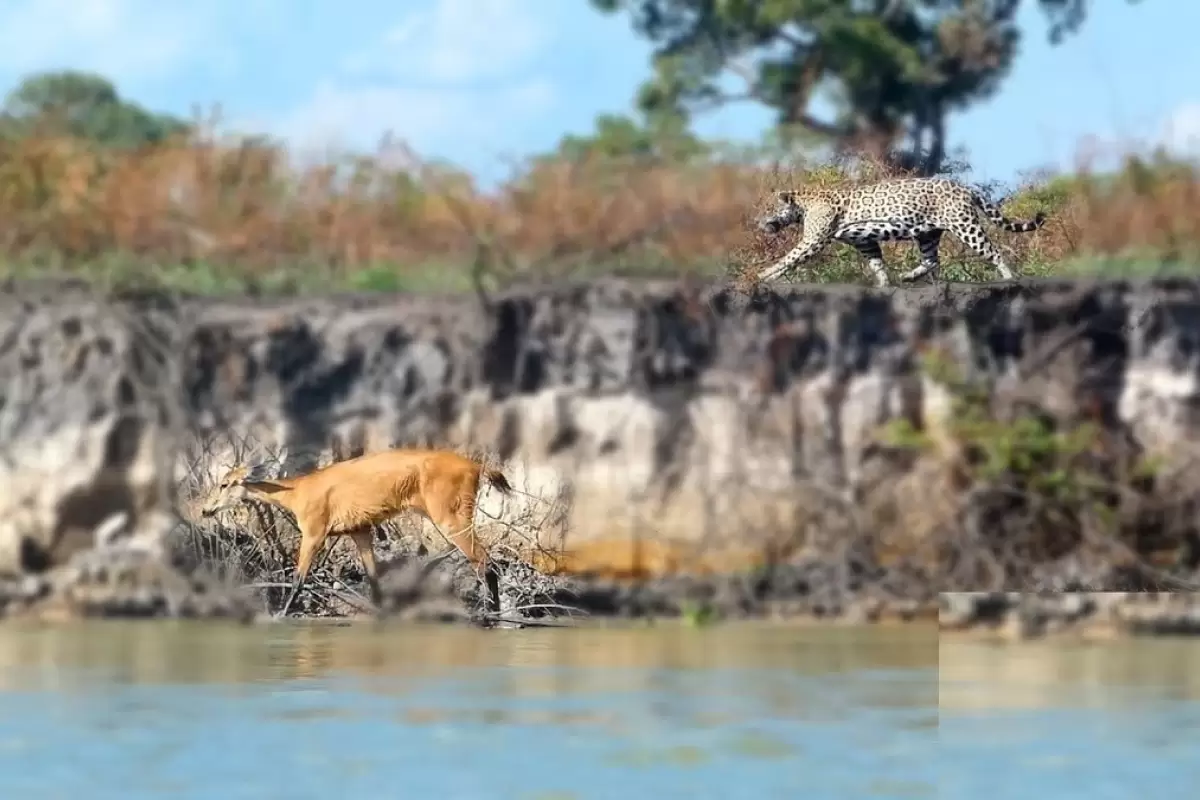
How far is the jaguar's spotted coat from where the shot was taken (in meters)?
12.1

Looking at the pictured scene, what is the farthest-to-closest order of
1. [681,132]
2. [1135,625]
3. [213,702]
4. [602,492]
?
[681,132]
[602,492]
[1135,625]
[213,702]

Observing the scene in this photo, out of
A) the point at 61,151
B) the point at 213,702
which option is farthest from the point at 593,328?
the point at 213,702

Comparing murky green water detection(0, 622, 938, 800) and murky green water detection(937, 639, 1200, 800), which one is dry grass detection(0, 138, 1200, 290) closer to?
murky green water detection(0, 622, 938, 800)

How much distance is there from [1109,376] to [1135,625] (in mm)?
1724

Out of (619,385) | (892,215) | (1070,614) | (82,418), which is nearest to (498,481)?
(619,385)

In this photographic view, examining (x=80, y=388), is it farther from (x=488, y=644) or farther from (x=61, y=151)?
(x=488, y=644)

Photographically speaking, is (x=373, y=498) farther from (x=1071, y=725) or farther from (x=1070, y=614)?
(x=1071, y=725)

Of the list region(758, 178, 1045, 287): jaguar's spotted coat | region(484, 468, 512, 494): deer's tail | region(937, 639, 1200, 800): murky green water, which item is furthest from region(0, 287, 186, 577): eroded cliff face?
region(937, 639, 1200, 800): murky green water

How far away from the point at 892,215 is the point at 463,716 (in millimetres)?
4836

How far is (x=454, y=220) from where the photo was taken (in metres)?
13.8

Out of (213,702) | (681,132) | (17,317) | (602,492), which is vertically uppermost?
(681,132)

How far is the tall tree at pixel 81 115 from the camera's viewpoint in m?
15.2

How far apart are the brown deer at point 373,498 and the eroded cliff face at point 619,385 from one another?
4.56ft

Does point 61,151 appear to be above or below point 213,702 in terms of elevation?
above
